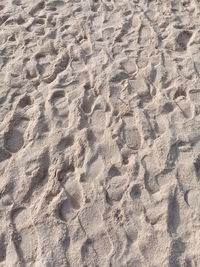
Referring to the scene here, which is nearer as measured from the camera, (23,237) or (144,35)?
(23,237)

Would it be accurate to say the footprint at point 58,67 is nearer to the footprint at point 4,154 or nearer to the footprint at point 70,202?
the footprint at point 4,154

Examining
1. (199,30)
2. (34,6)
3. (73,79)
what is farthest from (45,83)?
(199,30)

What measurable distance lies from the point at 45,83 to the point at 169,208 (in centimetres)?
148

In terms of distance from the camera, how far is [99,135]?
3.09 metres

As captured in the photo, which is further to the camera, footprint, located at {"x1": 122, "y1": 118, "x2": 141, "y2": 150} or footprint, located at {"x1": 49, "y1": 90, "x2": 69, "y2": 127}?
footprint, located at {"x1": 49, "y1": 90, "x2": 69, "y2": 127}

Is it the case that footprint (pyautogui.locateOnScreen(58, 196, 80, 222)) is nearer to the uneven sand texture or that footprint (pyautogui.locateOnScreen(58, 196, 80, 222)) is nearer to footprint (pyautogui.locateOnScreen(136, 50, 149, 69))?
the uneven sand texture

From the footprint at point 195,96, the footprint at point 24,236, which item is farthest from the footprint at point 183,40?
the footprint at point 24,236

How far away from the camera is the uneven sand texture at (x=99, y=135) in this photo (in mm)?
2512

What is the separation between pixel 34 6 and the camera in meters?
4.44

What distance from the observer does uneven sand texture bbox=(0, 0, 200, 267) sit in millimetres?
2512

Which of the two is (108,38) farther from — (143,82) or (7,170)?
(7,170)

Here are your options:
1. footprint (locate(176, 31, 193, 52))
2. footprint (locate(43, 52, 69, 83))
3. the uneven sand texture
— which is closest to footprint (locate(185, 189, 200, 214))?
the uneven sand texture

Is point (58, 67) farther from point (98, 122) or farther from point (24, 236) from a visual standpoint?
point (24, 236)

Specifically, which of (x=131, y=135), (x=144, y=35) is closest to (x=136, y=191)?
(x=131, y=135)
